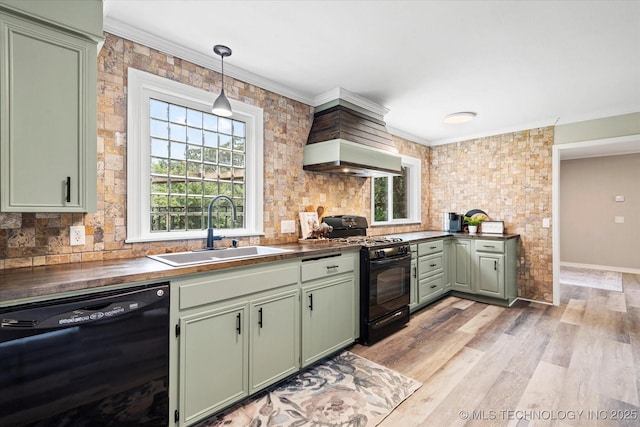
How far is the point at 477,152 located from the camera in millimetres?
4734

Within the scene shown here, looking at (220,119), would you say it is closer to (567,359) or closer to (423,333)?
(423,333)

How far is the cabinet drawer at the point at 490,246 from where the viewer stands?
3926mm

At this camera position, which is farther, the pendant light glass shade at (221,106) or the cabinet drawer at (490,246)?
the cabinet drawer at (490,246)

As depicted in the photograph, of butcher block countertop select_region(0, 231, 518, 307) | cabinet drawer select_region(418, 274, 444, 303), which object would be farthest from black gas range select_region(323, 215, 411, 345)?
butcher block countertop select_region(0, 231, 518, 307)

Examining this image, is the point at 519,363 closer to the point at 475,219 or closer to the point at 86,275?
the point at 475,219

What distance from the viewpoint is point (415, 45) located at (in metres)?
2.27

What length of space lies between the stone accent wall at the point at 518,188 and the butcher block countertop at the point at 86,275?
382 cm

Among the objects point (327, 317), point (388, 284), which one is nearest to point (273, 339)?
point (327, 317)

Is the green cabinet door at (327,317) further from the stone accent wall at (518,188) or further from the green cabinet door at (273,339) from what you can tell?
the stone accent wall at (518,188)

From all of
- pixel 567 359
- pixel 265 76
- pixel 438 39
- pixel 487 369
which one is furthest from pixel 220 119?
pixel 567 359

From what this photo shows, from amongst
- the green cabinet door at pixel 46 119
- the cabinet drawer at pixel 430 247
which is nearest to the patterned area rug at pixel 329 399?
the green cabinet door at pixel 46 119

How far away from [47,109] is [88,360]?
119 cm

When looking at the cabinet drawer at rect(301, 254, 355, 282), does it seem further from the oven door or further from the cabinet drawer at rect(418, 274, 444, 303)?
the cabinet drawer at rect(418, 274, 444, 303)

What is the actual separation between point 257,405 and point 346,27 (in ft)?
8.32
